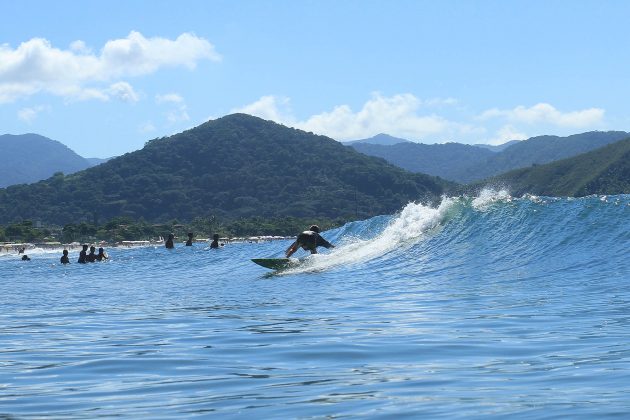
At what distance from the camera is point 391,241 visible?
1161 inches

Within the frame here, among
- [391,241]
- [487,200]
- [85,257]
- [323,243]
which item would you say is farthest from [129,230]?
[323,243]

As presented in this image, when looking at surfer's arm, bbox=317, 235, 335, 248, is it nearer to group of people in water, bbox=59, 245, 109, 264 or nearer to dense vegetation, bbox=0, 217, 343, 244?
group of people in water, bbox=59, 245, 109, 264

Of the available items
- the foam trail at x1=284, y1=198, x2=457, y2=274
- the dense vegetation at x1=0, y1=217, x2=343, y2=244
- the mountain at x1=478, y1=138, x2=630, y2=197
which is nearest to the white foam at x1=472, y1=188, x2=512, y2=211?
the foam trail at x1=284, y1=198, x2=457, y2=274

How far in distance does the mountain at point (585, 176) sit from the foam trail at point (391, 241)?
452ft

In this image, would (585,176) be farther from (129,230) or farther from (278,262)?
(278,262)

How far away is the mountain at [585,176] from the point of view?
6634 inches

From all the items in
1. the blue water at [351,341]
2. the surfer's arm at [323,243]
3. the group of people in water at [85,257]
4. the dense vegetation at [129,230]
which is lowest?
the blue water at [351,341]

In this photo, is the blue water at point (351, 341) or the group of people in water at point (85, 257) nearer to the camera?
the blue water at point (351, 341)

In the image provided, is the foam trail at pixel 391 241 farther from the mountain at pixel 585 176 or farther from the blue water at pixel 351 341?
the mountain at pixel 585 176

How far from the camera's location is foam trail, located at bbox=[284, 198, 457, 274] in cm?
2606

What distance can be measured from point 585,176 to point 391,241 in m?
158

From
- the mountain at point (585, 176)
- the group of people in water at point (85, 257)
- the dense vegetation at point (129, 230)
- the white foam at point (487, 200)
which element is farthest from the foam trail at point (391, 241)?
the mountain at point (585, 176)

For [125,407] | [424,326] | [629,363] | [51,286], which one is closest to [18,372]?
[125,407]

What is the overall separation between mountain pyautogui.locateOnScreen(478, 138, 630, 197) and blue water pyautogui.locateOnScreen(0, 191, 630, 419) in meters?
150
